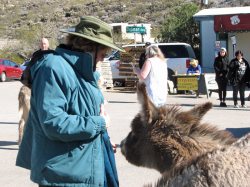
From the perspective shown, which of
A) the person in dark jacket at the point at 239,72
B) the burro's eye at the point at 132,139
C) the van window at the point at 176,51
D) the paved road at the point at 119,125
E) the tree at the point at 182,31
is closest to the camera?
the burro's eye at the point at 132,139

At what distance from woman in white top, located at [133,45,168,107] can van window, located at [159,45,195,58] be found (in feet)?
60.0

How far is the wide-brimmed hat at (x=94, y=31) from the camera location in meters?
3.32

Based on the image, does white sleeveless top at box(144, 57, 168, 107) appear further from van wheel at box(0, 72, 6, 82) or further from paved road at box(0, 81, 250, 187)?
van wheel at box(0, 72, 6, 82)

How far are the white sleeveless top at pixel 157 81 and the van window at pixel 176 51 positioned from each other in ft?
60.1

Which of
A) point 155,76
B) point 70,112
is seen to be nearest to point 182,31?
point 155,76

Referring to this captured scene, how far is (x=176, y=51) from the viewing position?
2731 centimetres

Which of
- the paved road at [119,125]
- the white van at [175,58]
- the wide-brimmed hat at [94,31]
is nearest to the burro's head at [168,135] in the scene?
the paved road at [119,125]

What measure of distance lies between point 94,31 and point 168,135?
2.39 feet

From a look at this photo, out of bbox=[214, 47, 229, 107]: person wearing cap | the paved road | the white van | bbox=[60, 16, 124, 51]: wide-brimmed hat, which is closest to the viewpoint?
bbox=[60, 16, 124, 51]: wide-brimmed hat

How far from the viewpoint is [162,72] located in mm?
8734

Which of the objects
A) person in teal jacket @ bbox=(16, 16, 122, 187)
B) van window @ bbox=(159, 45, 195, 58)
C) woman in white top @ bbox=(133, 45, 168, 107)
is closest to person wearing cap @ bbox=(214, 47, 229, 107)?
van window @ bbox=(159, 45, 195, 58)

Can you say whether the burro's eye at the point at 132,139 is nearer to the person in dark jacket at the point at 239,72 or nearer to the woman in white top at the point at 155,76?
the woman in white top at the point at 155,76

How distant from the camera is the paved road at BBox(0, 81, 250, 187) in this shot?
840cm

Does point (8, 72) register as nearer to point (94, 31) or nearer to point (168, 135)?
point (94, 31)
